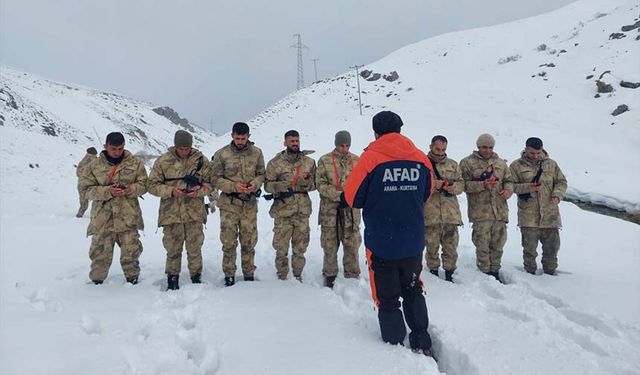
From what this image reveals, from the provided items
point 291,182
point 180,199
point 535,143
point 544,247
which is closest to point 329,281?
point 291,182

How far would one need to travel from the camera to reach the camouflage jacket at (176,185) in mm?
5414

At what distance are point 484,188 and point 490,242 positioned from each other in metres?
0.93

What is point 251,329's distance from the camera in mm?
4051

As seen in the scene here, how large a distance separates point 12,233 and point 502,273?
965 cm

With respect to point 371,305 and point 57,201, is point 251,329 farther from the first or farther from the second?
point 57,201

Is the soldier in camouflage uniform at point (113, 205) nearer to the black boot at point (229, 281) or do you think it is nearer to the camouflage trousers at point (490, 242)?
the black boot at point (229, 281)

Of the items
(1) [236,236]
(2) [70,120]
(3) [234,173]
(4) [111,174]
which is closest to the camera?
(4) [111,174]

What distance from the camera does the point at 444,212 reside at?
19.9 feet

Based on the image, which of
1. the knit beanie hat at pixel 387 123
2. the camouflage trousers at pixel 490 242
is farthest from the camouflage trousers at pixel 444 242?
the knit beanie hat at pixel 387 123

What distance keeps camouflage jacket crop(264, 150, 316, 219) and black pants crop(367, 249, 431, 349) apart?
208cm

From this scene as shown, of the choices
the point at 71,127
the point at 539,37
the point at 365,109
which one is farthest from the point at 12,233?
the point at 539,37

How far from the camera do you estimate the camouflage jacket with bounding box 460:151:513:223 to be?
6219 millimetres

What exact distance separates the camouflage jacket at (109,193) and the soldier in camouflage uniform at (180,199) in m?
0.34

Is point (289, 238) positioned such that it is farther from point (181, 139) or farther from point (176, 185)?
point (181, 139)
